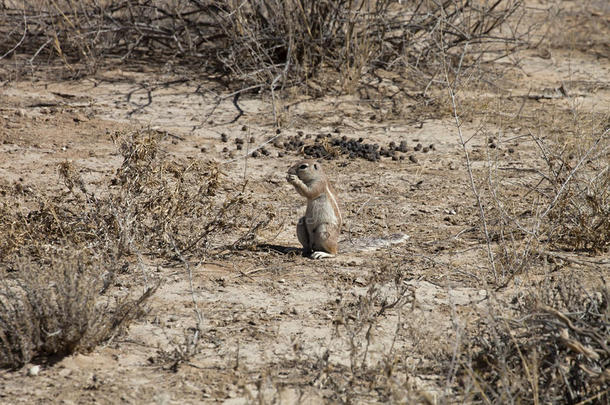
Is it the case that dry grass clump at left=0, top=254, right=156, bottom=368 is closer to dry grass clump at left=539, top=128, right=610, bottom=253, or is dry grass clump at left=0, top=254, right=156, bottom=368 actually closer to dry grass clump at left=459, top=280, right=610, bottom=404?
dry grass clump at left=459, top=280, right=610, bottom=404

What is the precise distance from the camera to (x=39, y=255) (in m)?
5.83

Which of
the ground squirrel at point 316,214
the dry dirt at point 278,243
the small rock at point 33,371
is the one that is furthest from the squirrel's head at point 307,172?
the small rock at point 33,371

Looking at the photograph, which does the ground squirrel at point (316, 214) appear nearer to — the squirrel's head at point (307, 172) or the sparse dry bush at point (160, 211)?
the squirrel's head at point (307, 172)

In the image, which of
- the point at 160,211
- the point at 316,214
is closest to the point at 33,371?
the point at 160,211

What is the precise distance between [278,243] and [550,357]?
2.96 meters

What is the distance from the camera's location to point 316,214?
6.35 m

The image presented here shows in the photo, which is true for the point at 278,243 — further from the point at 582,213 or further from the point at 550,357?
the point at 550,357

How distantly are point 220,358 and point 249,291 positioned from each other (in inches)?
39.8

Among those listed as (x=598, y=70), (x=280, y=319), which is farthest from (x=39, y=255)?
(x=598, y=70)

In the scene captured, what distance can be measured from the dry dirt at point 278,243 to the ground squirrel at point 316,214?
17 cm

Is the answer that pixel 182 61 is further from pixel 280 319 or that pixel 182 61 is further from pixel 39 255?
pixel 280 319

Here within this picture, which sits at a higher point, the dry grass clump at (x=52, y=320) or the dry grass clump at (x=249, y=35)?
the dry grass clump at (x=249, y=35)

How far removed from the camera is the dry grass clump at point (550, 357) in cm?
400

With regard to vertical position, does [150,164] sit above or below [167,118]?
above
